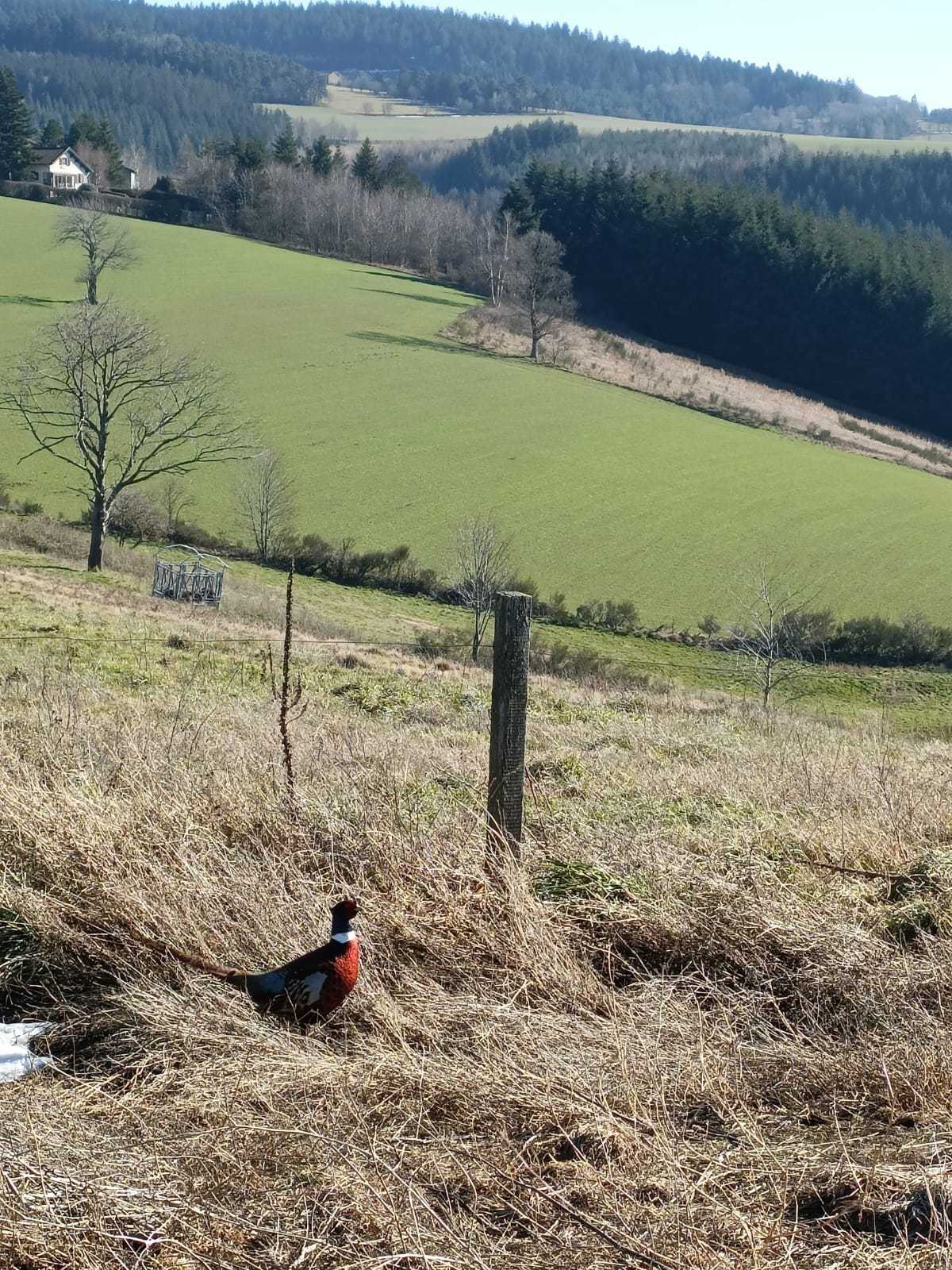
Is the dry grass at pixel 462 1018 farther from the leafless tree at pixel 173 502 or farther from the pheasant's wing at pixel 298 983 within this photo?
the leafless tree at pixel 173 502

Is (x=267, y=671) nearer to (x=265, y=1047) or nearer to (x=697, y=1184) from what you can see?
(x=265, y=1047)

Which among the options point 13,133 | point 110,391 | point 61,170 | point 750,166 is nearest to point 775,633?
point 110,391

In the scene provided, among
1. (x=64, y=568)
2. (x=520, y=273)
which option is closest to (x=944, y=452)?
(x=520, y=273)

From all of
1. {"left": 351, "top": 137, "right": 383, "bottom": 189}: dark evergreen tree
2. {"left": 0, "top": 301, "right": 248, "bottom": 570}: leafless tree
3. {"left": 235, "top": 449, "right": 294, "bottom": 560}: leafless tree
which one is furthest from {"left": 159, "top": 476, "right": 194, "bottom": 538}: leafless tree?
{"left": 351, "top": 137, "right": 383, "bottom": 189}: dark evergreen tree

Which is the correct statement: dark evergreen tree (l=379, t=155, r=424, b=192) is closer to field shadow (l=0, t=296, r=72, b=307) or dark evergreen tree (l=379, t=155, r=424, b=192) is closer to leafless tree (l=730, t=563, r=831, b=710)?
field shadow (l=0, t=296, r=72, b=307)

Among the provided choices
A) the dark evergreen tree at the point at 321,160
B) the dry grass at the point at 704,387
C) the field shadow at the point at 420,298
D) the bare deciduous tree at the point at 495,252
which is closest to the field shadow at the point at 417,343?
the dry grass at the point at 704,387

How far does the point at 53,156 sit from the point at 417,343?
5823cm

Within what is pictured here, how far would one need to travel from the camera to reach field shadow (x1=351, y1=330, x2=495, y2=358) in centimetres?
6762

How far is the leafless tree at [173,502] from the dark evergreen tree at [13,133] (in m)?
69.2

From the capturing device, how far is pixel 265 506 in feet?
133

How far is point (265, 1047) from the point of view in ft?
11.7

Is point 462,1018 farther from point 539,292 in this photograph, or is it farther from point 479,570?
point 539,292

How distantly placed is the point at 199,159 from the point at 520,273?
1701 inches

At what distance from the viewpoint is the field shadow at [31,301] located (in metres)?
67.8
